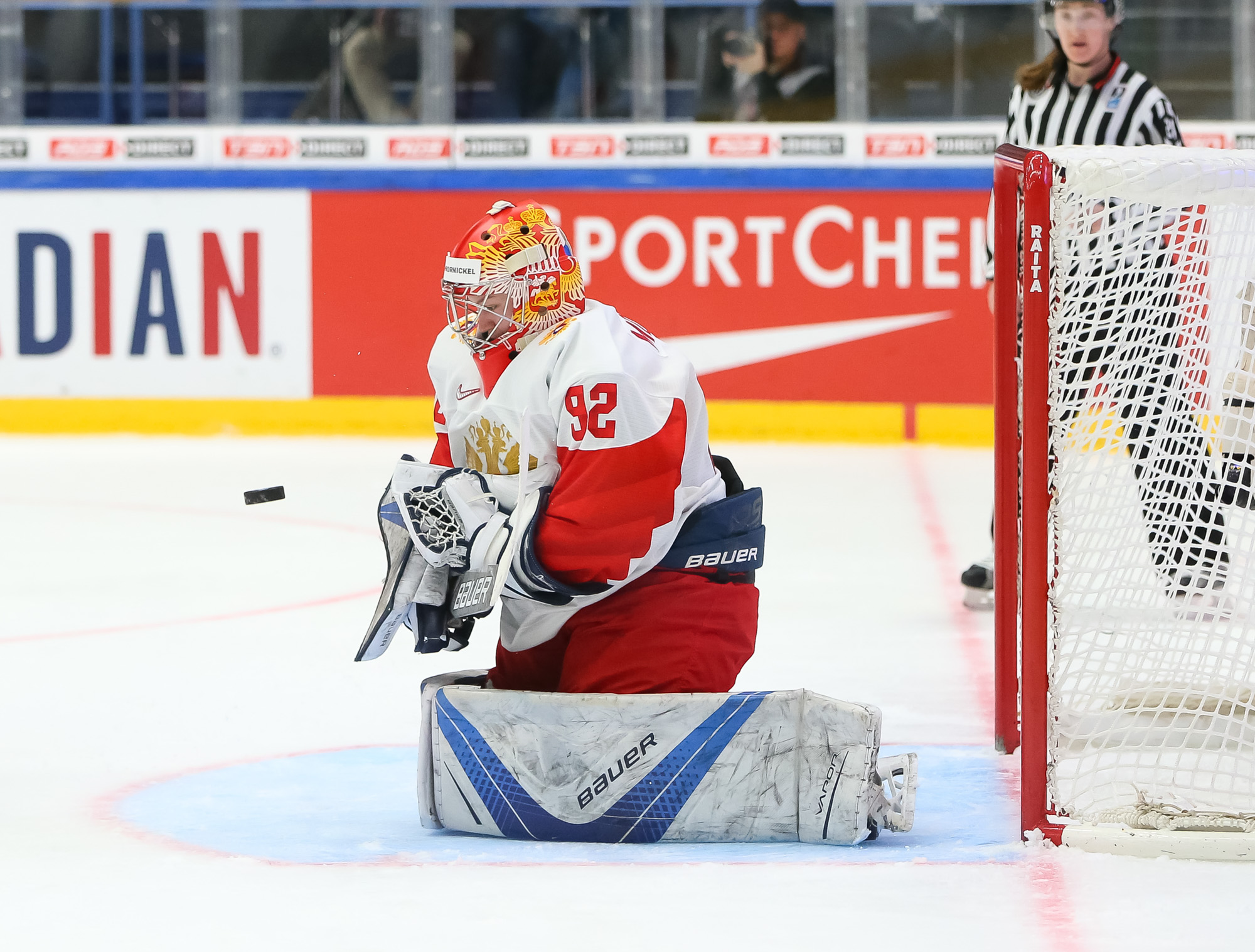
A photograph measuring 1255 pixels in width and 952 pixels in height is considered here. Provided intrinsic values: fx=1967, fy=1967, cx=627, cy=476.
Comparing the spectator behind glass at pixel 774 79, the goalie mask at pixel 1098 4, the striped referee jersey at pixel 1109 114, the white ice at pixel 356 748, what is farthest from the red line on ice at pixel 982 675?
the spectator behind glass at pixel 774 79

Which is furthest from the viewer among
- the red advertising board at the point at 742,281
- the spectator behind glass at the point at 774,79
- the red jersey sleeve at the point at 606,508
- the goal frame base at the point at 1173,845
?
the spectator behind glass at the point at 774,79

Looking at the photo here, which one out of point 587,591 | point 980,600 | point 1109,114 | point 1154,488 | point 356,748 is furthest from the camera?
point 980,600

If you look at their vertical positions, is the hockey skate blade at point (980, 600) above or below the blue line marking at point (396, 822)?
above

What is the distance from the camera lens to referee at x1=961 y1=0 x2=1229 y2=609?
2.78 metres

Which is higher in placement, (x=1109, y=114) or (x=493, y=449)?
(x=1109, y=114)

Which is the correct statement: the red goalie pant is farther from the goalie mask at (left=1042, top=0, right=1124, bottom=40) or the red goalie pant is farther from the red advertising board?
the red advertising board

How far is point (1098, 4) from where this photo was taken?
4066 millimetres

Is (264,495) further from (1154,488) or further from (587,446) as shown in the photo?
(1154,488)

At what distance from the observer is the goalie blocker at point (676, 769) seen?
2.50 metres

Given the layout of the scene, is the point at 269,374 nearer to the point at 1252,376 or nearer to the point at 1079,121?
the point at 1079,121

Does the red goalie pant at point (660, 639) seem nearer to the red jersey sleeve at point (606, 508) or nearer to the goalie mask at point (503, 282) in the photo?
the red jersey sleeve at point (606, 508)

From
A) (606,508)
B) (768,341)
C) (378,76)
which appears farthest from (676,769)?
(378,76)

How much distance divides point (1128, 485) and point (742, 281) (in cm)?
494

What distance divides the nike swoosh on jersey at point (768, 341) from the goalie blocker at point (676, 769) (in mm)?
5130
